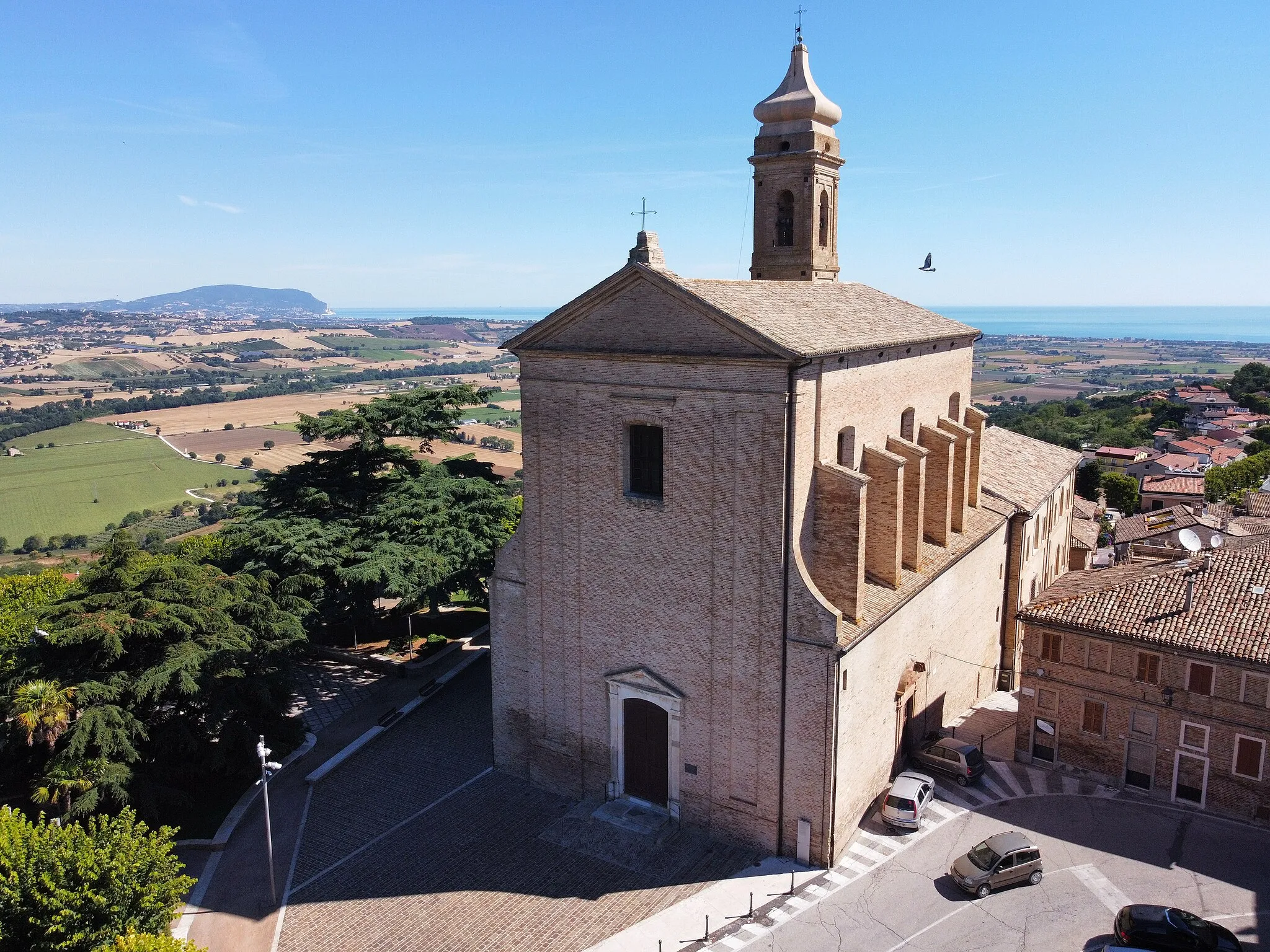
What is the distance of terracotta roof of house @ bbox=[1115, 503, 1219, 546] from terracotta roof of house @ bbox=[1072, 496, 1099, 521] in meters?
1.54

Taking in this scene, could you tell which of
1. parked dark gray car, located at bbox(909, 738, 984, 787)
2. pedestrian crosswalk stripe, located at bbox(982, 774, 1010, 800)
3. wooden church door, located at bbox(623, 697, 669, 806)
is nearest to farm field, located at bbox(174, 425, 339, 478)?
wooden church door, located at bbox(623, 697, 669, 806)

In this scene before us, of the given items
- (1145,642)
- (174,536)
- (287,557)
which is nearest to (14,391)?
(174,536)

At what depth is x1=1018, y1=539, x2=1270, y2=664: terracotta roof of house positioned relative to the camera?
66.1ft

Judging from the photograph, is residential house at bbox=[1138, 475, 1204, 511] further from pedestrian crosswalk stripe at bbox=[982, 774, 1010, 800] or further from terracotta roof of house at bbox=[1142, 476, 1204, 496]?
pedestrian crosswalk stripe at bbox=[982, 774, 1010, 800]

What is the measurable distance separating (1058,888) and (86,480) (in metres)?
103

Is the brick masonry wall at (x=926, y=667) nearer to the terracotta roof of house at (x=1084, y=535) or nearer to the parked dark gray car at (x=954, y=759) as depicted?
the parked dark gray car at (x=954, y=759)

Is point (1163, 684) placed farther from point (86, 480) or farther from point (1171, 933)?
point (86, 480)

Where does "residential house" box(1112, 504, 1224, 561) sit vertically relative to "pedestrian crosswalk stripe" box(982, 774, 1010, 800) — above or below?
above

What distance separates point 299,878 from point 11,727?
711cm

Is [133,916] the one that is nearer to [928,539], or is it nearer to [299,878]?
[299,878]

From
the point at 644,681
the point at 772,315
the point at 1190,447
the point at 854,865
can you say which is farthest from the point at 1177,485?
the point at 644,681

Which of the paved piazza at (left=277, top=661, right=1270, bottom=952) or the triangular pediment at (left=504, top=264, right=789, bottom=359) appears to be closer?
the paved piazza at (left=277, top=661, right=1270, bottom=952)

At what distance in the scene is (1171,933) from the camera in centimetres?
1559

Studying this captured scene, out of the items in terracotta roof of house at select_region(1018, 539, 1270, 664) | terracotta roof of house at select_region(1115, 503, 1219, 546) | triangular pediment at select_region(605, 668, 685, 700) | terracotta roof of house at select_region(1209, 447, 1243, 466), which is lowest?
terracotta roof of house at select_region(1209, 447, 1243, 466)
